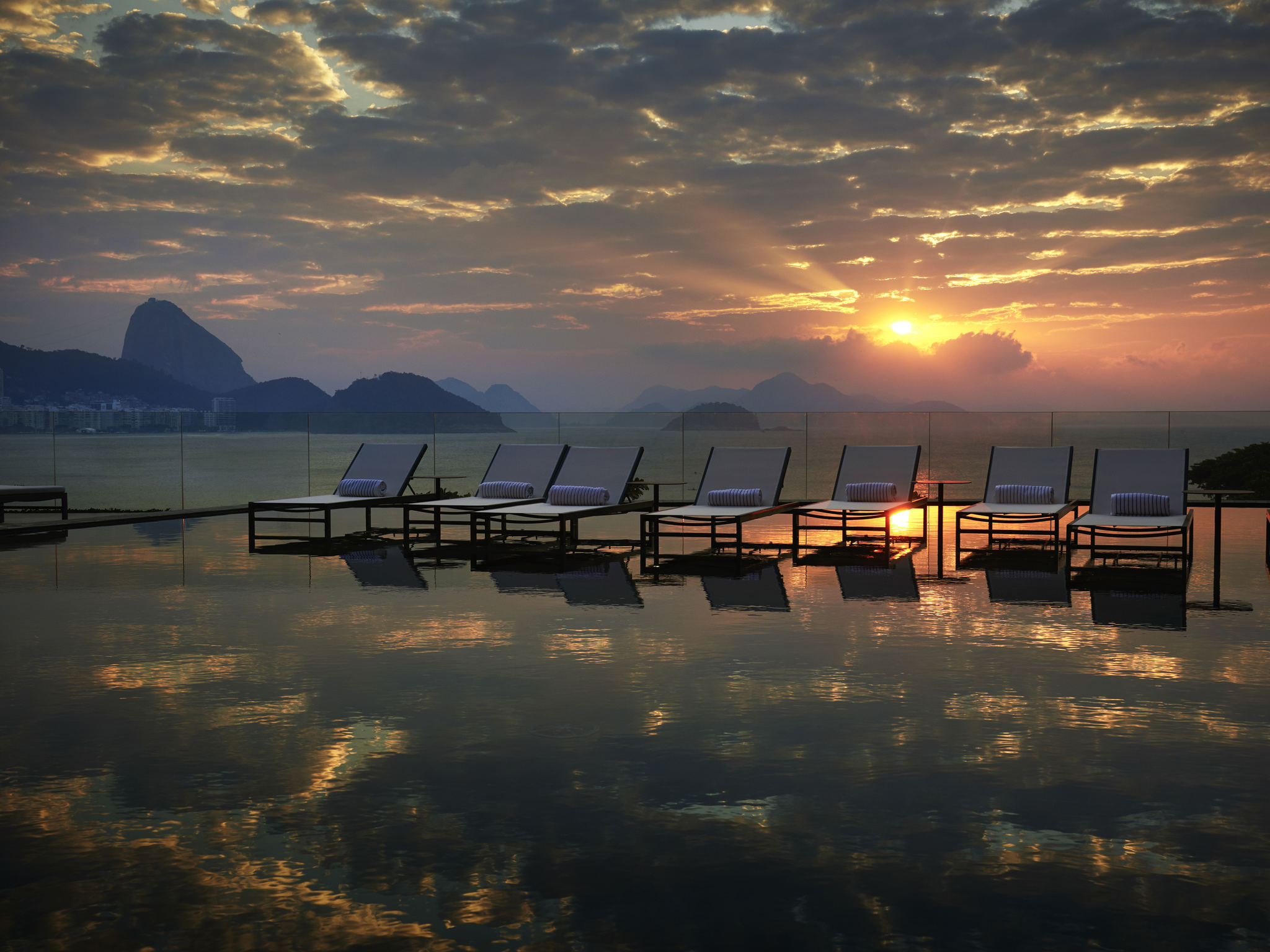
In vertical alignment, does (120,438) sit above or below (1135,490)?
above

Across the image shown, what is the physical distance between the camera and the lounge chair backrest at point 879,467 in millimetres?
10172

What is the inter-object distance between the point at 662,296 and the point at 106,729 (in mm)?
26231

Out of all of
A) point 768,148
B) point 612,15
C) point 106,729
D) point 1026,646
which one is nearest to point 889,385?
point 768,148

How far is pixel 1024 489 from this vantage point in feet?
31.8

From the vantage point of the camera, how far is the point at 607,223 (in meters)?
23.6

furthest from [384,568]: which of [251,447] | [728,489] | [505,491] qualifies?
[251,447]

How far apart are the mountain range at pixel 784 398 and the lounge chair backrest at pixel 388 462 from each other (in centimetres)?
1726

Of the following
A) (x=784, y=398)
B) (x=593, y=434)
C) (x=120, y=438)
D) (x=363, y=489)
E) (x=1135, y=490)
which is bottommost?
(x=363, y=489)

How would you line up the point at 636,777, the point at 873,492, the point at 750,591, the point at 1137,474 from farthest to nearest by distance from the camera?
1. the point at 873,492
2. the point at 1137,474
3. the point at 750,591
4. the point at 636,777

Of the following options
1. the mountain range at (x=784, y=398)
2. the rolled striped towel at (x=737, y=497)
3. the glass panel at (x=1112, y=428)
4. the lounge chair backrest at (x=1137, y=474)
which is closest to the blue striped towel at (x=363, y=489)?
the rolled striped towel at (x=737, y=497)

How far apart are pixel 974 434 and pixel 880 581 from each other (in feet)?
33.0

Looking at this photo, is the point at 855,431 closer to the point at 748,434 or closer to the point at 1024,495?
the point at 748,434

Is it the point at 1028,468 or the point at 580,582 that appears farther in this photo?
the point at 1028,468

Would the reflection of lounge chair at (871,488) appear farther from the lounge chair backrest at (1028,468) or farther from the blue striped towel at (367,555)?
the blue striped towel at (367,555)
